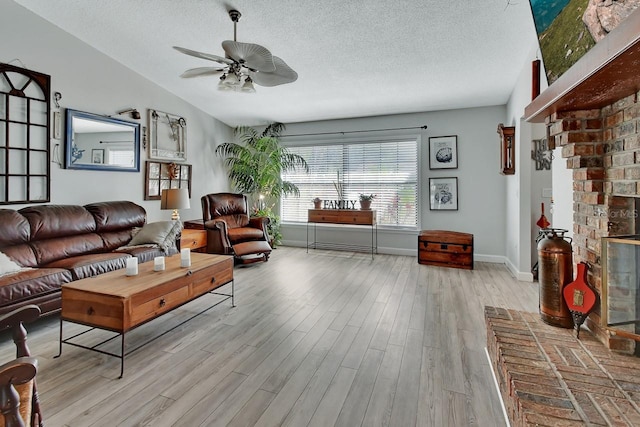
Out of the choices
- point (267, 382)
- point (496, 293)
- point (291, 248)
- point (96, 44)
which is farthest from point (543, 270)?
point (96, 44)

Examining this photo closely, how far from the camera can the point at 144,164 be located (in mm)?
4770

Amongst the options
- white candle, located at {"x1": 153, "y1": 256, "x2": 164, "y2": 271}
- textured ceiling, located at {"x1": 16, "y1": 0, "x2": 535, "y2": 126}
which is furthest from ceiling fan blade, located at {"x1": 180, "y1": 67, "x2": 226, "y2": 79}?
white candle, located at {"x1": 153, "y1": 256, "x2": 164, "y2": 271}

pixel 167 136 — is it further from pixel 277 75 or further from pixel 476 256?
pixel 476 256

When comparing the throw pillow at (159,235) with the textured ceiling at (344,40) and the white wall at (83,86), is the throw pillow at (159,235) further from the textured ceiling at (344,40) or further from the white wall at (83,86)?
the textured ceiling at (344,40)

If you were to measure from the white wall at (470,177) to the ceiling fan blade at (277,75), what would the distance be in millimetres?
3009

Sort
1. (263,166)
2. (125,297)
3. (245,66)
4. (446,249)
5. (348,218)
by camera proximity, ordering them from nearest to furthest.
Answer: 1. (125,297)
2. (245,66)
3. (446,249)
4. (348,218)
5. (263,166)

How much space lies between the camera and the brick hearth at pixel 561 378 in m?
1.22

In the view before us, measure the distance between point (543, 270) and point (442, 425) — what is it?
3.94 ft

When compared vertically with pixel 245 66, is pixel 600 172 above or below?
below

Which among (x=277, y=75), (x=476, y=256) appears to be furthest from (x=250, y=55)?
(x=476, y=256)

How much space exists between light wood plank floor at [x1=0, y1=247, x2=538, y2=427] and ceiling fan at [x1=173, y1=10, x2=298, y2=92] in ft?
6.96

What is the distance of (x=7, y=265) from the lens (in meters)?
2.62

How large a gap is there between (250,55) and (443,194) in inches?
152

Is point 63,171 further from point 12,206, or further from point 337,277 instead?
point 337,277
